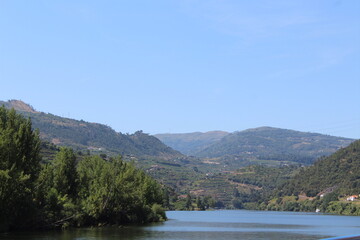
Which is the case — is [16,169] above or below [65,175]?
above

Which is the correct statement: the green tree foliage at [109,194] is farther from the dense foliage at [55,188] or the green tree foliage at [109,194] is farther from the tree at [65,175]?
the tree at [65,175]

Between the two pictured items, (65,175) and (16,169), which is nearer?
(16,169)

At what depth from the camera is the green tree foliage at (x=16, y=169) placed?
211 ft

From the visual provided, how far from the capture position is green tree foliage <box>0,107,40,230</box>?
211ft

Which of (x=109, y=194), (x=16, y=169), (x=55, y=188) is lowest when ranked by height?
(x=109, y=194)

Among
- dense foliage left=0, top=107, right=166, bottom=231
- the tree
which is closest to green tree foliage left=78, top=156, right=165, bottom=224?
dense foliage left=0, top=107, right=166, bottom=231

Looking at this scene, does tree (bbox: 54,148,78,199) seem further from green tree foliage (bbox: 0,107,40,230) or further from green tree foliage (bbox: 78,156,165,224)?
green tree foliage (bbox: 0,107,40,230)

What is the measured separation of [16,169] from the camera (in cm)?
6794

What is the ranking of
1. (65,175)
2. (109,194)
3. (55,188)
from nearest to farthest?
1. (55,188)
2. (65,175)
3. (109,194)

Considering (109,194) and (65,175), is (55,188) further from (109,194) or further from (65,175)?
(109,194)

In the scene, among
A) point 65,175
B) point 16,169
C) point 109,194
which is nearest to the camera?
point 16,169

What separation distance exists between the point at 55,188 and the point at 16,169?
17.0 meters

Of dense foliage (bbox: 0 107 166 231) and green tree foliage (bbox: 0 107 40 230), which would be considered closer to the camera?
green tree foliage (bbox: 0 107 40 230)


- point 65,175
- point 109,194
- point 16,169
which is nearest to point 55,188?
point 65,175
